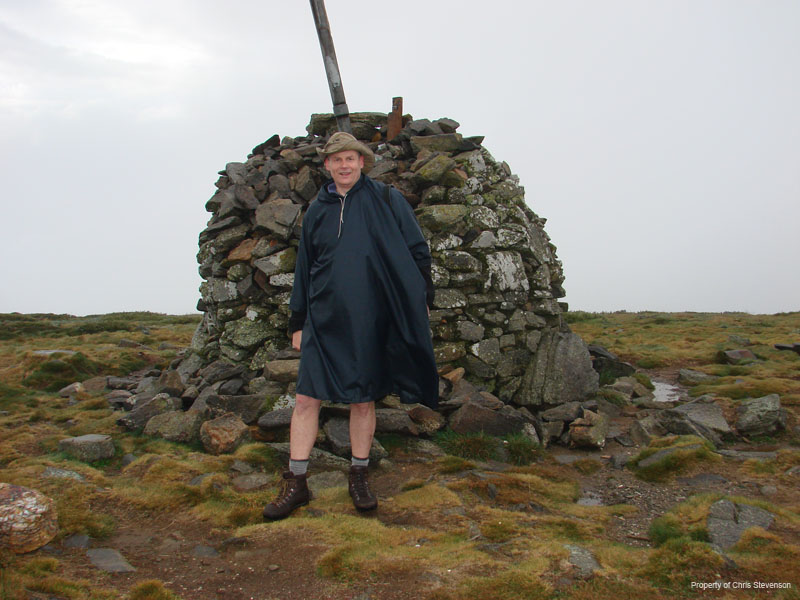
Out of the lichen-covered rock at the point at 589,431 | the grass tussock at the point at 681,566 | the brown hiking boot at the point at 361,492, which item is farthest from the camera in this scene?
the lichen-covered rock at the point at 589,431

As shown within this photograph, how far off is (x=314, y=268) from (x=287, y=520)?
2.26 m

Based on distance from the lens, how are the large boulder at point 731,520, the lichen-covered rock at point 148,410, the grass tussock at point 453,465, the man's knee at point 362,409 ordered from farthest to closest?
the lichen-covered rock at point 148,410 → the grass tussock at point 453,465 → the man's knee at point 362,409 → the large boulder at point 731,520

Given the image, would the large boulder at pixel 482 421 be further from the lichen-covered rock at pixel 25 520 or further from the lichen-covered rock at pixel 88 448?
the lichen-covered rock at pixel 25 520

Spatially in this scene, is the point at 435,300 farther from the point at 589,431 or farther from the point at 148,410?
the point at 148,410

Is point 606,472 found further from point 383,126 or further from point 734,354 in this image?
point 734,354

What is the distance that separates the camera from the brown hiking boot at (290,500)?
4719mm

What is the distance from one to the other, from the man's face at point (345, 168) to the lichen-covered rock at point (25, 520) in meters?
3.59

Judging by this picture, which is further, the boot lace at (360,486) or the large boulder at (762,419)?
the large boulder at (762,419)

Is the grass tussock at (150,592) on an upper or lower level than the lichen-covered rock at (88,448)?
lower

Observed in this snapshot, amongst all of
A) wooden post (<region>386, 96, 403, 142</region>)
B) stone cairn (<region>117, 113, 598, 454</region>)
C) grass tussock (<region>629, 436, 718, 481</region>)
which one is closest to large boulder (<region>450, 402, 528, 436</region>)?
stone cairn (<region>117, 113, 598, 454</region>)

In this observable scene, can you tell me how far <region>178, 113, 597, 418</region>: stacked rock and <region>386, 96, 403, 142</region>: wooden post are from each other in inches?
17.9

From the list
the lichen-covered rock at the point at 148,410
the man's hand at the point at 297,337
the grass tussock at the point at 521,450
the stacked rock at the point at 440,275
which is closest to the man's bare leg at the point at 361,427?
the man's hand at the point at 297,337

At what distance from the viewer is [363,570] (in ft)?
12.2

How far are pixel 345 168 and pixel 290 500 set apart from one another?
3.06 meters
